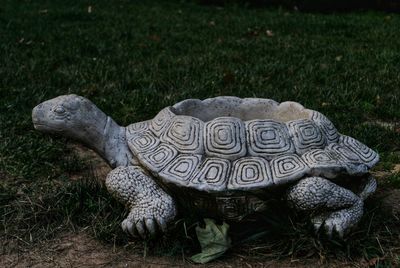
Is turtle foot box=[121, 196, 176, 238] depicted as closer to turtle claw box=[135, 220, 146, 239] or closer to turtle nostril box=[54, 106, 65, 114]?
turtle claw box=[135, 220, 146, 239]

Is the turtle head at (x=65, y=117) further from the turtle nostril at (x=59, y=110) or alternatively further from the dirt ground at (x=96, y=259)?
the dirt ground at (x=96, y=259)

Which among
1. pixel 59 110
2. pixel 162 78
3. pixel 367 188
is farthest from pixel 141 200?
pixel 162 78

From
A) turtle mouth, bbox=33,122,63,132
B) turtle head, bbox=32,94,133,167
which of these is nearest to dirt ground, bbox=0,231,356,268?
turtle head, bbox=32,94,133,167

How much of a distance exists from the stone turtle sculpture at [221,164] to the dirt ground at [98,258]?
0.44ft

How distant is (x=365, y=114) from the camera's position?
4.90 metres

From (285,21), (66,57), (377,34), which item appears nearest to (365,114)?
(66,57)

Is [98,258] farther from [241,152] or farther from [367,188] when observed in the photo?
[367,188]

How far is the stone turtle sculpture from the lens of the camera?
2.74m

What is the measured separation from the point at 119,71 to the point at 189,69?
732 millimetres

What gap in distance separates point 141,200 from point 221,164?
429 mm

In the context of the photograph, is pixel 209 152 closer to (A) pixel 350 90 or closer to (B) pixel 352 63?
(A) pixel 350 90

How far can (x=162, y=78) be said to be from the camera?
5887mm

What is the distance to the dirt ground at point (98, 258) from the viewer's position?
273 centimetres

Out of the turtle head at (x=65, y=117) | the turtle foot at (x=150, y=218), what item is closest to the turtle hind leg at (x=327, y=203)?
the turtle foot at (x=150, y=218)
